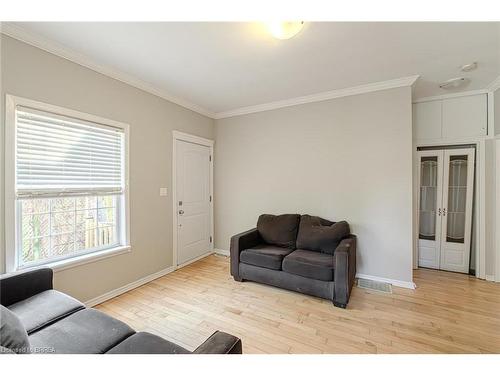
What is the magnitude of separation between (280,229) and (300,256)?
1.95 ft

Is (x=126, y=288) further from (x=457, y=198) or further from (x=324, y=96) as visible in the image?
(x=457, y=198)

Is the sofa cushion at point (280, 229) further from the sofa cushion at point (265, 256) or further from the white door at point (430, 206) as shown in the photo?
the white door at point (430, 206)

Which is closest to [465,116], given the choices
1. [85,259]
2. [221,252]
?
[221,252]

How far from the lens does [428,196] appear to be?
11.3 feet

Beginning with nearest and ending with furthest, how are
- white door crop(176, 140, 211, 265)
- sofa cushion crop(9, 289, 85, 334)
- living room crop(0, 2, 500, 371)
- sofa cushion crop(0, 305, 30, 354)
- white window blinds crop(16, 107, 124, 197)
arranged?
1. sofa cushion crop(0, 305, 30, 354)
2. sofa cushion crop(9, 289, 85, 334)
3. living room crop(0, 2, 500, 371)
4. white window blinds crop(16, 107, 124, 197)
5. white door crop(176, 140, 211, 265)

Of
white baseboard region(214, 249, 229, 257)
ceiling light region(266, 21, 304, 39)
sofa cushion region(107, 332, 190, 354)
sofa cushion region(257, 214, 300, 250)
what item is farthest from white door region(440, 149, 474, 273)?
sofa cushion region(107, 332, 190, 354)

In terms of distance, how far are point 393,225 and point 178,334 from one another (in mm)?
2788

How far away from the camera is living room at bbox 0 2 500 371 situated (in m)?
1.78

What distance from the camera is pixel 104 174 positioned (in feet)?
8.20

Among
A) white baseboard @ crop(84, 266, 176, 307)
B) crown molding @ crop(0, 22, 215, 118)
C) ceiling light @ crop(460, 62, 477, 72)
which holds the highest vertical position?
ceiling light @ crop(460, 62, 477, 72)

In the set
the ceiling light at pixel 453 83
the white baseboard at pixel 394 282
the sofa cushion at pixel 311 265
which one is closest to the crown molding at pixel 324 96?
the ceiling light at pixel 453 83

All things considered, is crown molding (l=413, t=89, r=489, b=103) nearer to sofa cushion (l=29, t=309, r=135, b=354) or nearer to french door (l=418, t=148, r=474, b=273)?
french door (l=418, t=148, r=474, b=273)

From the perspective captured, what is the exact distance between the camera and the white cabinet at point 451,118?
3049 mm

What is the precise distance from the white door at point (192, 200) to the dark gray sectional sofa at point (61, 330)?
1916 mm
